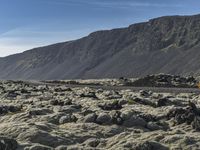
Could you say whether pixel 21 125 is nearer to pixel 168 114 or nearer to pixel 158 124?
pixel 158 124

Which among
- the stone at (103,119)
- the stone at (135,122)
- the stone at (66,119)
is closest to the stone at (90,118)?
the stone at (103,119)

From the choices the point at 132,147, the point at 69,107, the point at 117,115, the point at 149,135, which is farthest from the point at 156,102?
the point at 132,147

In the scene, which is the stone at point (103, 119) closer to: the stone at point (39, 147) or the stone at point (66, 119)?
the stone at point (66, 119)

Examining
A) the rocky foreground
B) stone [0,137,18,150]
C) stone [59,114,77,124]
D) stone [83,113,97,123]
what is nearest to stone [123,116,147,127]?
the rocky foreground

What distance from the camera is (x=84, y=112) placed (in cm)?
3356

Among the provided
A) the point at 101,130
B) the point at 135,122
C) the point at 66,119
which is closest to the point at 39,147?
the point at 101,130

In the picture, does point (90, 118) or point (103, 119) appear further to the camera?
point (90, 118)

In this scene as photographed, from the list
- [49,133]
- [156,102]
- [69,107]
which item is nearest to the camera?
[49,133]

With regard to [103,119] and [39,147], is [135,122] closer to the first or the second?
[103,119]

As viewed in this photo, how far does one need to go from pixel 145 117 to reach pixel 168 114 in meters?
2.26

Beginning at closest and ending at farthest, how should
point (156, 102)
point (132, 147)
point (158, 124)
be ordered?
point (132, 147), point (158, 124), point (156, 102)

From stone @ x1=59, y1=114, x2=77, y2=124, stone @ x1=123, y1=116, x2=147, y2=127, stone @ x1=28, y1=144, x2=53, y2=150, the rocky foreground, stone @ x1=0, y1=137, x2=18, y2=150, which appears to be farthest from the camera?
stone @ x1=59, y1=114, x2=77, y2=124

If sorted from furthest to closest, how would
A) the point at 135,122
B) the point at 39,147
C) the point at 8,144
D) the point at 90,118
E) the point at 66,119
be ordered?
the point at 66,119
the point at 90,118
the point at 135,122
the point at 8,144
the point at 39,147

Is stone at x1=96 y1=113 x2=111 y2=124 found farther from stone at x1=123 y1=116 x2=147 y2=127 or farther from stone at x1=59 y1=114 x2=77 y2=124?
stone at x1=59 y1=114 x2=77 y2=124
